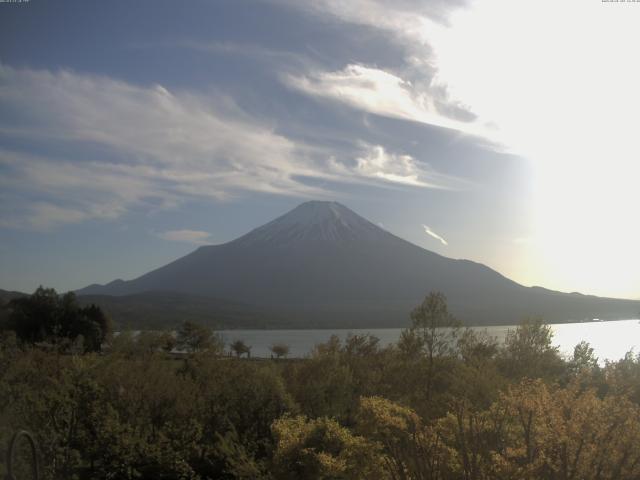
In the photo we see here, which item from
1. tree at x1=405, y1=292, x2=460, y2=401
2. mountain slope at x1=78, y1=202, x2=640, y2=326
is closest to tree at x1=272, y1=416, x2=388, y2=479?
tree at x1=405, y1=292, x2=460, y2=401

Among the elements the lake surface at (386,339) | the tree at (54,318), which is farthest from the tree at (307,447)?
the tree at (54,318)

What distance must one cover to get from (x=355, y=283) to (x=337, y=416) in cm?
15276

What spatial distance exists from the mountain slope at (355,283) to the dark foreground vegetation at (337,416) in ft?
327

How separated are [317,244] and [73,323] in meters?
147

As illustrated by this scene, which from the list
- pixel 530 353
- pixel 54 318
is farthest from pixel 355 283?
pixel 530 353

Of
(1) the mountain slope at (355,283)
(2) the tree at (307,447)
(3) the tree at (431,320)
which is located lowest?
(2) the tree at (307,447)

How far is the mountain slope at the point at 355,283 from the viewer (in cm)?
13350

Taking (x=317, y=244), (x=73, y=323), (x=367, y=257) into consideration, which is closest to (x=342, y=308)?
(x=367, y=257)

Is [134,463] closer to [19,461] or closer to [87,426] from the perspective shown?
[87,426]

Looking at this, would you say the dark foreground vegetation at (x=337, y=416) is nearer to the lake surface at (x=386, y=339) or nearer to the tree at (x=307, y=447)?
the tree at (x=307, y=447)

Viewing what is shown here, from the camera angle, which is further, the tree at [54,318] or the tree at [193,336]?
the tree at [54,318]

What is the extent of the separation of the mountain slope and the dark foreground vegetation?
99.5 meters

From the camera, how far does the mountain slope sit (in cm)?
13350

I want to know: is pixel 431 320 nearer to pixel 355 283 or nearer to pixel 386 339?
pixel 386 339
